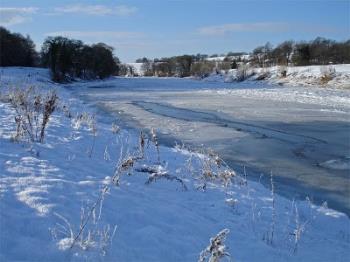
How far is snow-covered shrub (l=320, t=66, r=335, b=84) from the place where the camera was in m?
46.3

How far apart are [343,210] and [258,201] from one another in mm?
1254

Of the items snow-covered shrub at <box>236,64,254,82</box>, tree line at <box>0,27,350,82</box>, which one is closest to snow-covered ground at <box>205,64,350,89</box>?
snow-covered shrub at <box>236,64,254,82</box>

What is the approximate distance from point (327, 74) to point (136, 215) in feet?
152

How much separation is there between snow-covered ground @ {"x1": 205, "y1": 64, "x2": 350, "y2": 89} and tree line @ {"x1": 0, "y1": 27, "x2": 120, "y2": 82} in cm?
2478

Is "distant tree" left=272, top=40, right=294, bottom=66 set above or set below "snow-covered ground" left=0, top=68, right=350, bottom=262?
above

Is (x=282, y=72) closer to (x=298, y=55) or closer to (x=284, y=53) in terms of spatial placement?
(x=298, y=55)

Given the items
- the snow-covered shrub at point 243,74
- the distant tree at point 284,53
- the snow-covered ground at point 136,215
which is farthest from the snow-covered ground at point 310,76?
the snow-covered ground at point 136,215

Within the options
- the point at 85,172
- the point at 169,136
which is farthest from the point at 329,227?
the point at 169,136

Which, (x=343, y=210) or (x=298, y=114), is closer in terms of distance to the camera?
(x=343, y=210)

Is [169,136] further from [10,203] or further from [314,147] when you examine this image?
[10,203]

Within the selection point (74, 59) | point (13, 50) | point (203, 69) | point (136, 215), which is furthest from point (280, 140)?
point (203, 69)

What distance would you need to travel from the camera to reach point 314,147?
444 inches

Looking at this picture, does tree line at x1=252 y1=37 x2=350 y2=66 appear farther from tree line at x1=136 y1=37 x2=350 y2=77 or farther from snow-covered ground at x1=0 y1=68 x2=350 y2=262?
snow-covered ground at x1=0 y1=68 x2=350 y2=262

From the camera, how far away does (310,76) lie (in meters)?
51.1
